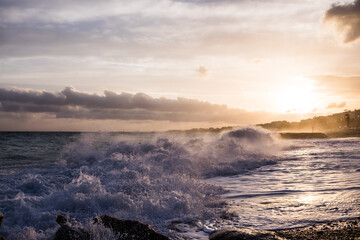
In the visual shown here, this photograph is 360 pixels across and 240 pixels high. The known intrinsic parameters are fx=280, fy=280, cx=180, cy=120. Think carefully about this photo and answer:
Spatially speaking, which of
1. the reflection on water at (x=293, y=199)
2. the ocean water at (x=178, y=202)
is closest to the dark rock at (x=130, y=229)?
the ocean water at (x=178, y=202)

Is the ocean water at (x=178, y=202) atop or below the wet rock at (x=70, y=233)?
below

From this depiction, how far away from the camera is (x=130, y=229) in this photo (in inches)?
191

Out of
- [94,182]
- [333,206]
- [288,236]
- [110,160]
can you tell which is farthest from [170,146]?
[288,236]

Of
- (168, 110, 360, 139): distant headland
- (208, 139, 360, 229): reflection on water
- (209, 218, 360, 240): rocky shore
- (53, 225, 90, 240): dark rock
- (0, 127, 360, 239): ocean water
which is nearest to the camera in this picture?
(53, 225, 90, 240): dark rock

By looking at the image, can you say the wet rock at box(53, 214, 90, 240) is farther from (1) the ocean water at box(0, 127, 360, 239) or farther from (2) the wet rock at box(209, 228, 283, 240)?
(2) the wet rock at box(209, 228, 283, 240)

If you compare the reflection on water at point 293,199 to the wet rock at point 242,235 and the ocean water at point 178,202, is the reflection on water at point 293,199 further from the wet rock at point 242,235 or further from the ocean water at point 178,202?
the wet rock at point 242,235

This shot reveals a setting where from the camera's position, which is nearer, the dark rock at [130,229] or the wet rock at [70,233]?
the wet rock at [70,233]

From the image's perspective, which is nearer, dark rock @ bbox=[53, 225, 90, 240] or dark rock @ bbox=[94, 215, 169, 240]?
dark rock @ bbox=[53, 225, 90, 240]

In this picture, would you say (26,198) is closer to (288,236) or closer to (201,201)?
(201,201)

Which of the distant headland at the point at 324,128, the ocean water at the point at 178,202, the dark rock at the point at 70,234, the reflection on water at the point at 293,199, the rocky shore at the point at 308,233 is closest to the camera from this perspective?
the dark rock at the point at 70,234

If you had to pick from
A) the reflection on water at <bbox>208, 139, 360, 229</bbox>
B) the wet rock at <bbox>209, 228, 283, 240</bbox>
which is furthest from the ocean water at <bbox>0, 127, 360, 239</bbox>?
the wet rock at <bbox>209, 228, 283, 240</bbox>

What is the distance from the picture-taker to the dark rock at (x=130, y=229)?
4.71 meters

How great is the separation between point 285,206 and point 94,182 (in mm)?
4951

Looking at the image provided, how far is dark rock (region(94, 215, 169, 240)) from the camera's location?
471 cm
